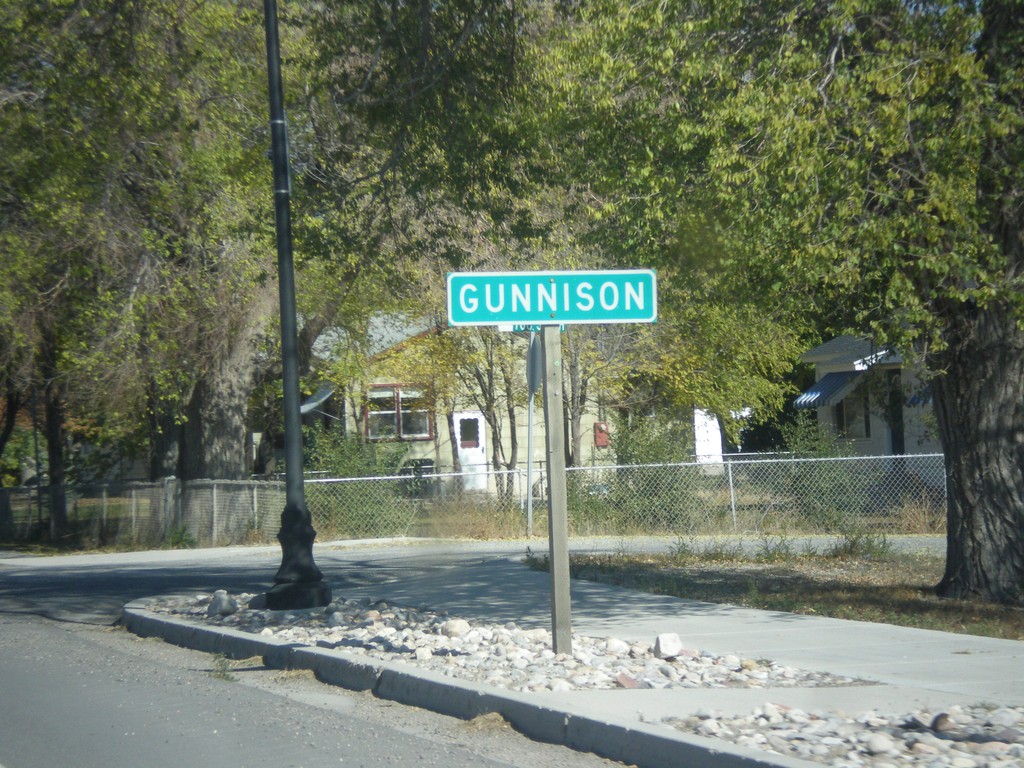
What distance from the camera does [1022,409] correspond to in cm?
1088

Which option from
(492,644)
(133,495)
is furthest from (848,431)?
(492,644)

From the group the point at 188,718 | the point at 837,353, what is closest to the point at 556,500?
the point at 188,718

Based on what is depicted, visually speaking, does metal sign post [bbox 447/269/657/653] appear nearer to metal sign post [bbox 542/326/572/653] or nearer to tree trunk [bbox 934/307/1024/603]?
metal sign post [bbox 542/326/572/653]

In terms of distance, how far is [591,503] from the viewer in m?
21.7

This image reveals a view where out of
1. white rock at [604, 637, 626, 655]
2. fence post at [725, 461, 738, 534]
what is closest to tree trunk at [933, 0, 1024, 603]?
white rock at [604, 637, 626, 655]

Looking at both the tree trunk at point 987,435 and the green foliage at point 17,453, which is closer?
the tree trunk at point 987,435

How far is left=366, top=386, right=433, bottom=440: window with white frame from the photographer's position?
31725 millimetres

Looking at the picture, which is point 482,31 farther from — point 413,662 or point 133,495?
point 133,495

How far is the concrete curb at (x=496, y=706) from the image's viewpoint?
578cm

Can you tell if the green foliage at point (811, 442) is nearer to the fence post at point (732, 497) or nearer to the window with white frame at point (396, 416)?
the fence post at point (732, 497)

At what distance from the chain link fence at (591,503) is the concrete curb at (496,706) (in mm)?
11595

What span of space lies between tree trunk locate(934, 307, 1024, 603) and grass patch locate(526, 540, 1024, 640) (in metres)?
0.36

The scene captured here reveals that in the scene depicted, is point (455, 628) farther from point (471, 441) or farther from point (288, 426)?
point (471, 441)

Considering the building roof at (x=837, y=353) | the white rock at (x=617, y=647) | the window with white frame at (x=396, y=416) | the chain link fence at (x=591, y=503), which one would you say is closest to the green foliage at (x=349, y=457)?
the chain link fence at (x=591, y=503)
